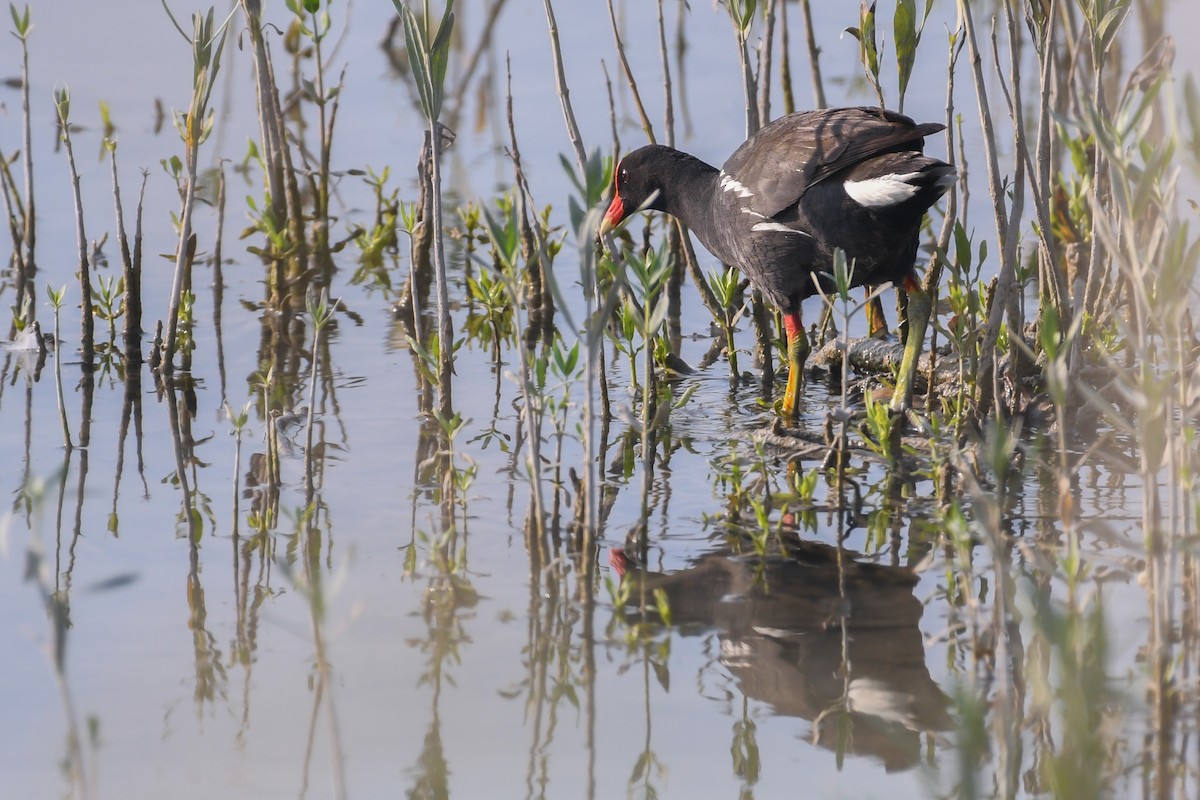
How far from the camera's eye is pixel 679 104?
762 cm

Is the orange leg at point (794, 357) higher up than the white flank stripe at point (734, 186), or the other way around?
the white flank stripe at point (734, 186)

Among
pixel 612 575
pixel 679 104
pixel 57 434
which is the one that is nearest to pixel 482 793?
pixel 612 575

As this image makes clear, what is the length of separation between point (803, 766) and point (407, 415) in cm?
232

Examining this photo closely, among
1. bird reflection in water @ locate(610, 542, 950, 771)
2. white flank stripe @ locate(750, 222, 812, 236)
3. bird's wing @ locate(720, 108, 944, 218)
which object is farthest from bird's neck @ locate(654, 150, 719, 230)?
bird reflection in water @ locate(610, 542, 950, 771)

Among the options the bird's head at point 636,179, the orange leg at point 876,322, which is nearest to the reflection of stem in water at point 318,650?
the bird's head at point 636,179

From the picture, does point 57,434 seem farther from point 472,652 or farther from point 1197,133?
point 1197,133

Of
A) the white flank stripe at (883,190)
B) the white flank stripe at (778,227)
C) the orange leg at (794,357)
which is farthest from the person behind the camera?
the orange leg at (794,357)

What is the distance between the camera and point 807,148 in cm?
442

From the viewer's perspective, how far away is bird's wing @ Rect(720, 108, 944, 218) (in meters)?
4.27

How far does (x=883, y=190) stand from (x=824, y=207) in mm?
267

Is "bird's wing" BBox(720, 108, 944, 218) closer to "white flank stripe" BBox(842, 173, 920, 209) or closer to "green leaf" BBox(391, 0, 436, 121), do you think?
"white flank stripe" BBox(842, 173, 920, 209)

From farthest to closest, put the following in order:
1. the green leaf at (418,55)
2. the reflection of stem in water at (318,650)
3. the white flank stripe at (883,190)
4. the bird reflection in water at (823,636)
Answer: the white flank stripe at (883,190), the green leaf at (418,55), the bird reflection in water at (823,636), the reflection of stem in water at (318,650)

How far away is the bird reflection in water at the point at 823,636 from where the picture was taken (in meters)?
2.72

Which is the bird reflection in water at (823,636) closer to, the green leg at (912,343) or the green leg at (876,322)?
the green leg at (912,343)
